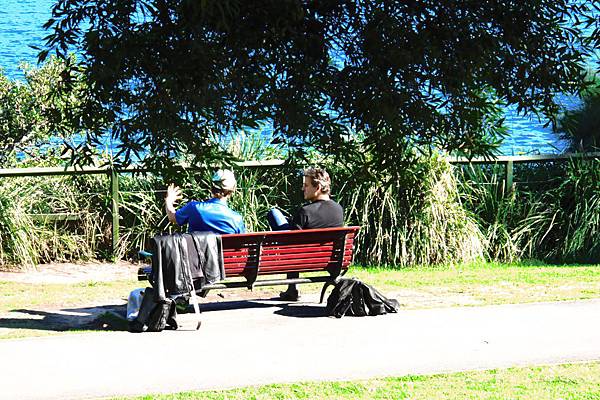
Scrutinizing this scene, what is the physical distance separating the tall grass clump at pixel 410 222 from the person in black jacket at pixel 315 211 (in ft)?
8.91

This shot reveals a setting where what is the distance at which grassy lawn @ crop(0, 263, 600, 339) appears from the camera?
30.3 feet

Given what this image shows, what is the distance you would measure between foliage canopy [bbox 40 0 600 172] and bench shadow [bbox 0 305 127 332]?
3.39 metres

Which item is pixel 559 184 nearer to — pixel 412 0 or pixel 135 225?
pixel 135 225

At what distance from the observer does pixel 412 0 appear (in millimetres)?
4887

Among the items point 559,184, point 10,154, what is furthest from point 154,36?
point 10,154

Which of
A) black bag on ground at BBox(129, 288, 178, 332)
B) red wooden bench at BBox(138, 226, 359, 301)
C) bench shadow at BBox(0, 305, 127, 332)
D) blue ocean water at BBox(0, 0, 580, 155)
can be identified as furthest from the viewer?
blue ocean water at BBox(0, 0, 580, 155)

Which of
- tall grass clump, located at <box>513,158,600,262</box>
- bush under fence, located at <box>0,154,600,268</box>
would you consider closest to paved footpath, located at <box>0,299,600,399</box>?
bush under fence, located at <box>0,154,600,268</box>

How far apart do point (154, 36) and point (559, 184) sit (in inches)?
371

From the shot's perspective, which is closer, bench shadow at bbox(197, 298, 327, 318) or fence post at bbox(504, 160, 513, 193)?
bench shadow at bbox(197, 298, 327, 318)

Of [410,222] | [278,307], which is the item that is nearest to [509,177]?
[410,222]

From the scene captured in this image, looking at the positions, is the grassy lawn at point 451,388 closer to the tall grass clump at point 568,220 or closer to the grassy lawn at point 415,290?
the grassy lawn at point 415,290

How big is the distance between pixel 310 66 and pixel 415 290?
5.56 meters

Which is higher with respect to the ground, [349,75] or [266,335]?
[349,75]

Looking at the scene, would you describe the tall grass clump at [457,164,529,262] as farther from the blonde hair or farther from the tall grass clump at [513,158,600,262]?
the blonde hair
